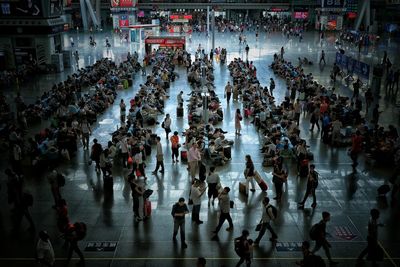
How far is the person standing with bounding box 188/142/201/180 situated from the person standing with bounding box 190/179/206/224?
2398mm

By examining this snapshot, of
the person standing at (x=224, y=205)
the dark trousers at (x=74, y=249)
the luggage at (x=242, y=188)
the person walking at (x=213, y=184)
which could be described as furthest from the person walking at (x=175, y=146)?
the dark trousers at (x=74, y=249)

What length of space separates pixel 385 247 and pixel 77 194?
379 inches

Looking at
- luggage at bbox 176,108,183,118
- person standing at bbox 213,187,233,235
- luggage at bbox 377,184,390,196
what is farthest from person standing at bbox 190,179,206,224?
luggage at bbox 176,108,183,118

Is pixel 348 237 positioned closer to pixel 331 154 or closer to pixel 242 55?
pixel 331 154

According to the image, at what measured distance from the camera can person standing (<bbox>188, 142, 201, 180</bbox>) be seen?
14.8 m

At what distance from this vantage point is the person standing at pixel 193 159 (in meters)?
14.8

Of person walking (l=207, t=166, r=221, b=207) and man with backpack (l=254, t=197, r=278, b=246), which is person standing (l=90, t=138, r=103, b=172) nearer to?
person walking (l=207, t=166, r=221, b=207)

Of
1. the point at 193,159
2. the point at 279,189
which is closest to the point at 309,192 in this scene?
the point at 279,189

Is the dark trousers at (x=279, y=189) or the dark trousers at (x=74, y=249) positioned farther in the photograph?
the dark trousers at (x=279, y=189)

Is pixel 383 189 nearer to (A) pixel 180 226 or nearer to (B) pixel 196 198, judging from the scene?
(B) pixel 196 198

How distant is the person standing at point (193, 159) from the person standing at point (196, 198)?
7.87 feet

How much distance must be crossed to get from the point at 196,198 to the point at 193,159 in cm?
326

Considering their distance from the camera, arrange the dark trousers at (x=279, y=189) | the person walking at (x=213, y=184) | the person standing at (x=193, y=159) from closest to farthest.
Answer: the person walking at (x=213, y=184), the dark trousers at (x=279, y=189), the person standing at (x=193, y=159)

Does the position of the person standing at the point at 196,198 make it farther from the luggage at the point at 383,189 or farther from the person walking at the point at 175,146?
the luggage at the point at 383,189
